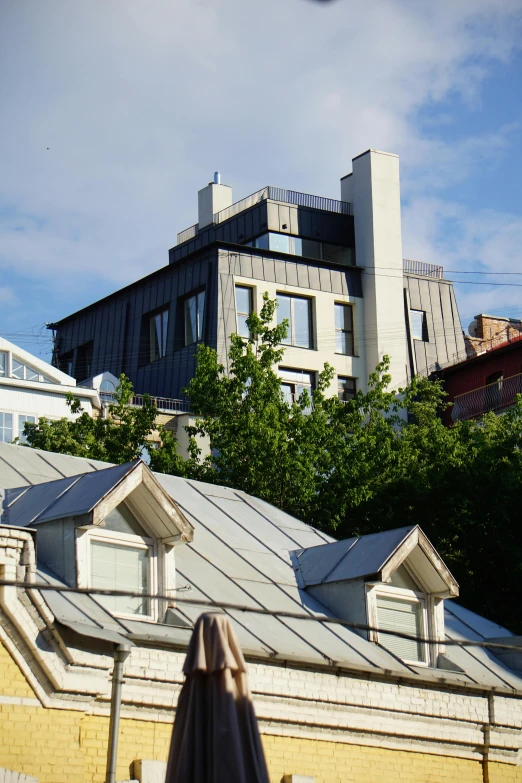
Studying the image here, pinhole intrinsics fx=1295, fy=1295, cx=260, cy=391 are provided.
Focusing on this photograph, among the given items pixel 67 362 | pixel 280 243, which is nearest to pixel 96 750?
pixel 280 243

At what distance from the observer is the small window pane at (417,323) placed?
55562 millimetres

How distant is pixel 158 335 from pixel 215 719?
4212 centimetres

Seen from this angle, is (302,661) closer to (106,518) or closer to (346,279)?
(106,518)

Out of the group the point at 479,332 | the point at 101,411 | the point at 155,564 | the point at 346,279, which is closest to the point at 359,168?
the point at 346,279

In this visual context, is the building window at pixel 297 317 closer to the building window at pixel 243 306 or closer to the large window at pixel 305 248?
the building window at pixel 243 306

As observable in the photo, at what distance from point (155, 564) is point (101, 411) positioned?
91.9 feet

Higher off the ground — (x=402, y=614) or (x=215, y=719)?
(x=402, y=614)

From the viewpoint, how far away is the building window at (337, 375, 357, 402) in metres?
52.7

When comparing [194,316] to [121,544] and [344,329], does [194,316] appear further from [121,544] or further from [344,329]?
[121,544]

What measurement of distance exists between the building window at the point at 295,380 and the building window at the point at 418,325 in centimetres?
647

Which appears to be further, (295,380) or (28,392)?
(295,380)

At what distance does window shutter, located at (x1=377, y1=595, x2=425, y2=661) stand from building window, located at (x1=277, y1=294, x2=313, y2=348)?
33.5m

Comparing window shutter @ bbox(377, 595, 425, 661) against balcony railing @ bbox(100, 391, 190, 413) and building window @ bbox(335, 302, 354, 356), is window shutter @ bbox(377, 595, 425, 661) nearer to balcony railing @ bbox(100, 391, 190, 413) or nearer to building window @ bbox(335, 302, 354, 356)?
balcony railing @ bbox(100, 391, 190, 413)

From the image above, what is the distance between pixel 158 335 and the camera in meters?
51.3
